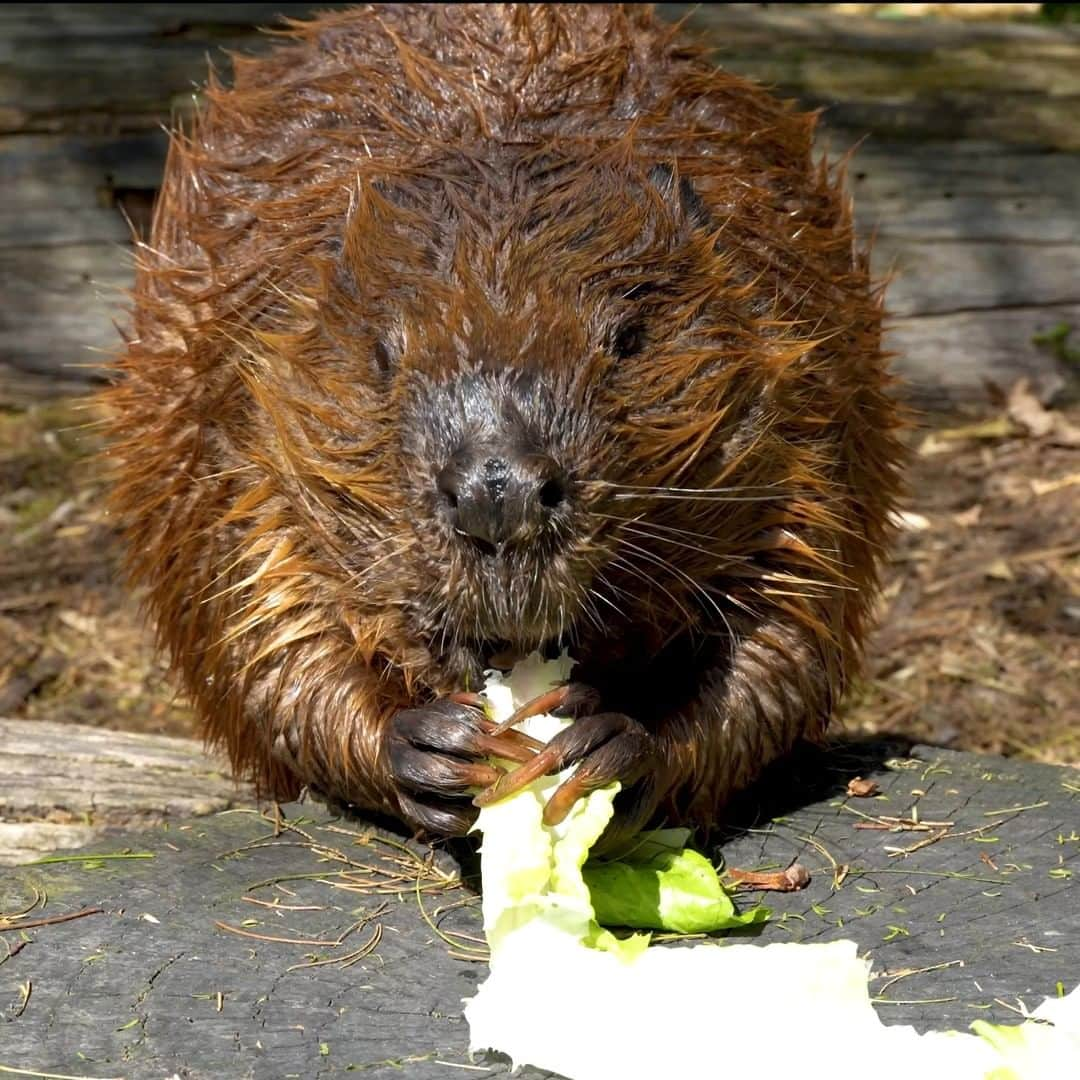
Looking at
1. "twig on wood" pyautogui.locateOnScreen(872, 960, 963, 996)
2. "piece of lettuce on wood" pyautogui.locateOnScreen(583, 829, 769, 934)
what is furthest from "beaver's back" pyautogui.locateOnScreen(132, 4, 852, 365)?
"twig on wood" pyautogui.locateOnScreen(872, 960, 963, 996)

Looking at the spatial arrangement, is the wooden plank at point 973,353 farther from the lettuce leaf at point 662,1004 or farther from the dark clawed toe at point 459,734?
the lettuce leaf at point 662,1004

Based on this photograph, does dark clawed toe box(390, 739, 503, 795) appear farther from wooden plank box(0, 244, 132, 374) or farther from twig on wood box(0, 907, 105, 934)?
wooden plank box(0, 244, 132, 374)

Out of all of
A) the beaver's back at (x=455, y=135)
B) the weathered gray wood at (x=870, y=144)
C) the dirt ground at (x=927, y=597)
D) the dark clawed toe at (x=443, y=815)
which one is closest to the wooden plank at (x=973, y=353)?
the weathered gray wood at (x=870, y=144)

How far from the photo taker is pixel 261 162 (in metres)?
4.67

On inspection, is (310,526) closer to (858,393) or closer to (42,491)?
(858,393)

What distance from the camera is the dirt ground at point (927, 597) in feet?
21.0

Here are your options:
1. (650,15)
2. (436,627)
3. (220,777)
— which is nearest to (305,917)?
(436,627)

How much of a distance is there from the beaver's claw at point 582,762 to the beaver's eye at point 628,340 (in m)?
0.78

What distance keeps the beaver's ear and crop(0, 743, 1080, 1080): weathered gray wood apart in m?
1.46

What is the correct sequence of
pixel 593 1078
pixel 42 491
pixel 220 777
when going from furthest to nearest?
pixel 42 491
pixel 220 777
pixel 593 1078

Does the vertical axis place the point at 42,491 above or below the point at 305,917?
below

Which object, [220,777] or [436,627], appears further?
[220,777]

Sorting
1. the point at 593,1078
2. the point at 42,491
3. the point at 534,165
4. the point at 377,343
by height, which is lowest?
the point at 42,491

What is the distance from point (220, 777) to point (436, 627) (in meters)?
1.32
